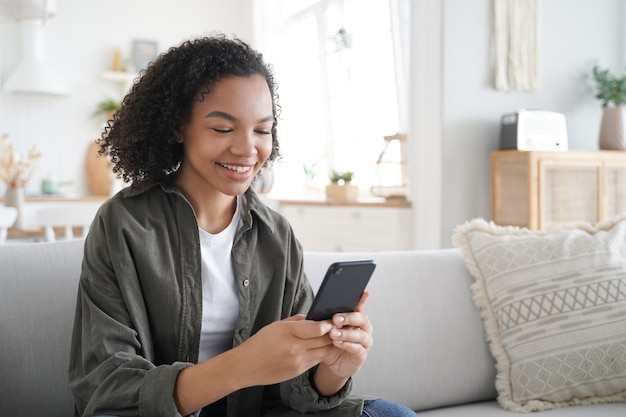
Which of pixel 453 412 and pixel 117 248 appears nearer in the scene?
pixel 117 248

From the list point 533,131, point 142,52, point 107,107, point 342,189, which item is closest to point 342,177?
point 342,189

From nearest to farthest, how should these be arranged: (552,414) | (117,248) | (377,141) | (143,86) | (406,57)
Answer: (117,248) → (143,86) → (552,414) → (406,57) → (377,141)

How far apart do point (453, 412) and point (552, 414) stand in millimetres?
232

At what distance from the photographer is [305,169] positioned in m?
5.54

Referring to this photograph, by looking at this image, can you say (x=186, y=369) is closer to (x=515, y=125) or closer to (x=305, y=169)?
(x=515, y=125)

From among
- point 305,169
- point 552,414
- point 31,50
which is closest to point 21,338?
point 552,414

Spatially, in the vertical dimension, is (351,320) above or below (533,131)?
below

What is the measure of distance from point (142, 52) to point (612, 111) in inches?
152

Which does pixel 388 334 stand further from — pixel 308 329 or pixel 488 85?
pixel 488 85

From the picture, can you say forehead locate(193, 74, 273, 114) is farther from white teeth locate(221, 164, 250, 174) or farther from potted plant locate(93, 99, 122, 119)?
potted plant locate(93, 99, 122, 119)

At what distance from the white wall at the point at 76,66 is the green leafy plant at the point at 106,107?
0.18ft

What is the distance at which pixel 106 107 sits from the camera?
18.9ft

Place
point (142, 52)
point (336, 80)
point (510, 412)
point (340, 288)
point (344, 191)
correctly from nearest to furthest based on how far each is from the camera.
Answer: point (340, 288)
point (510, 412)
point (344, 191)
point (336, 80)
point (142, 52)

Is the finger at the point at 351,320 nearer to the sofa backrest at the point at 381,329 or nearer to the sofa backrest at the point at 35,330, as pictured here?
the sofa backrest at the point at 381,329
